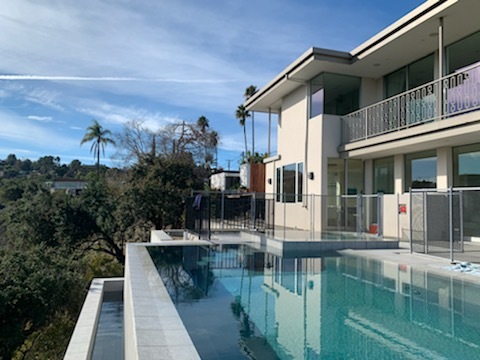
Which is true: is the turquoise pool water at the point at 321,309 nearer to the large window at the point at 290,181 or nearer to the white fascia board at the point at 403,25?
the white fascia board at the point at 403,25

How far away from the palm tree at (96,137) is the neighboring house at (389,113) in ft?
107

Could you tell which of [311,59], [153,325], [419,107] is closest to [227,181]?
[311,59]

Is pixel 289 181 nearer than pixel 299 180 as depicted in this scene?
No

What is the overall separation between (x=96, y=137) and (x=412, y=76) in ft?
131

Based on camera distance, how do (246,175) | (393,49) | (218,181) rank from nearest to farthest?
1. (393,49)
2. (246,175)
3. (218,181)

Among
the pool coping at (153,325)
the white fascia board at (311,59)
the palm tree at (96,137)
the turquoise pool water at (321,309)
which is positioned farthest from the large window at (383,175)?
the palm tree at (96,137)

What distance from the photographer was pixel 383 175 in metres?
15.1

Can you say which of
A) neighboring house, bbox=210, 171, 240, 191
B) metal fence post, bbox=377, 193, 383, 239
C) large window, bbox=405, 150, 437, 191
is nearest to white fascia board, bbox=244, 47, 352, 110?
large window, bbox=405, 150, 437, 191

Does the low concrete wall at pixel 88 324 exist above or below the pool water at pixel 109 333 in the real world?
above

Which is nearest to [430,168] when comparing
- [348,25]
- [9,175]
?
[348,25]

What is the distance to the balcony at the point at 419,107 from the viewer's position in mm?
10398

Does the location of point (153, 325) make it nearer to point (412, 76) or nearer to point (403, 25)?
point (403, 25)

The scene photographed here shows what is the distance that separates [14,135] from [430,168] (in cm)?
3319

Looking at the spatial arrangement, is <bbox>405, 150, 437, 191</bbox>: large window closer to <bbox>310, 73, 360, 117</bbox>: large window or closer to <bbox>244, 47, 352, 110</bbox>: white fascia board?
<bbox>310, 73, 360, 117</bbox>: large window
